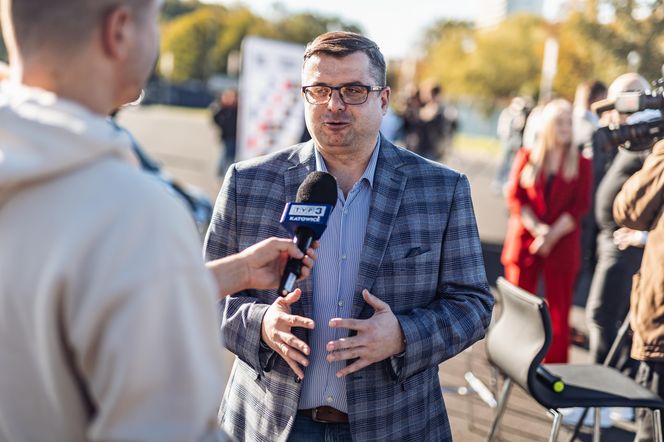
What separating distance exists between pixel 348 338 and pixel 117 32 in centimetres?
114

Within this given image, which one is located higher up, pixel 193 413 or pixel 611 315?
pixel 193 413

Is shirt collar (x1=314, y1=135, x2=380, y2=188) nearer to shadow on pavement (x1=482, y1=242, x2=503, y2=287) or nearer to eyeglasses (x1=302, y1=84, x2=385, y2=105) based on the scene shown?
eyeglasses (x1=302, y1=84, x2=385, y2=105)

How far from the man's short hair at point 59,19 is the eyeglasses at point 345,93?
1.23 meters

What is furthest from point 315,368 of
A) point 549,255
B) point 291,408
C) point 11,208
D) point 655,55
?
point 655,55

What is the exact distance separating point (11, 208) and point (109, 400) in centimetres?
33

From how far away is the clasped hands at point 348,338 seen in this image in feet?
6.51

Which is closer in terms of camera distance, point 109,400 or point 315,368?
point 109,400

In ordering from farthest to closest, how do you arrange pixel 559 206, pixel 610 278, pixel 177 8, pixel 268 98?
1. pixel 177 8
2. pixel 268 98
3. pixel 559 206
4. pixel 610 278

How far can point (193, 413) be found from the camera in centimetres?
108

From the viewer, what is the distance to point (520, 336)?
136 inches

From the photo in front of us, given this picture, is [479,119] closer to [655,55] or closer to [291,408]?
[655,55]

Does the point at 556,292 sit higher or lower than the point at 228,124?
lower

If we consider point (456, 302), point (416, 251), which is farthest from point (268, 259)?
point (456, 302)

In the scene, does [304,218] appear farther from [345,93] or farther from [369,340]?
[345,93]
